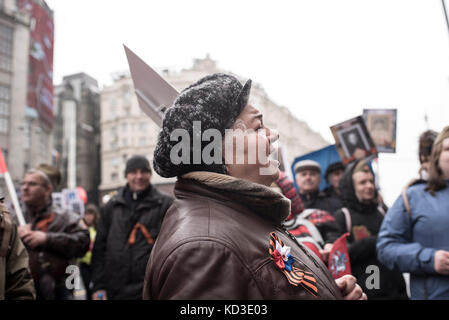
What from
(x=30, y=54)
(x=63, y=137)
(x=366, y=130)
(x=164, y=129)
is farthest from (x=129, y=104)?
(x=164, y=129)

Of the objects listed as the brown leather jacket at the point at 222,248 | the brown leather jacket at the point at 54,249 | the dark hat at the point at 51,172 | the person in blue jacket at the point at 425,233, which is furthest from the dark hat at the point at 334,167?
the brown leather jacket at the point at 222,248

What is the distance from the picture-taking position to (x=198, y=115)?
52.3 inches

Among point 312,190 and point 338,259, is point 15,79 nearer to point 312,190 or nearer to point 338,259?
point 312,190

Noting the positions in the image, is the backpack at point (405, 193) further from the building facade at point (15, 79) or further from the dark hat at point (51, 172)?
the building facade at point (15, 79)

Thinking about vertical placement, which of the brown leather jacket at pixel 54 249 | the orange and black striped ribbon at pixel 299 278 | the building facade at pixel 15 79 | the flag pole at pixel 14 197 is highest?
the building facade at pixel 15 79

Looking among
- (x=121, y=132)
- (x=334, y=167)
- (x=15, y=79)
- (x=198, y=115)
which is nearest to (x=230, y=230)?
(x=198, y=115)

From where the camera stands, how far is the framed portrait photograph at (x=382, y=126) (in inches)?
174

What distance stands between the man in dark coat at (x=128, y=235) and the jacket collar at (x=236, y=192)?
2.18 m

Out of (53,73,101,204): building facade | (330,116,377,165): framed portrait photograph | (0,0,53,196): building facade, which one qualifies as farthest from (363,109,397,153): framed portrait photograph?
(53,73,101,204): building facade

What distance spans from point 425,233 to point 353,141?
6.74 feet

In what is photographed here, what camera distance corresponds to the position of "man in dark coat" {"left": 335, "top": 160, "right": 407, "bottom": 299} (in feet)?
10.2

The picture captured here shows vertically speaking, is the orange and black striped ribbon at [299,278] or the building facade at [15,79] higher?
the building facade at [15,79]

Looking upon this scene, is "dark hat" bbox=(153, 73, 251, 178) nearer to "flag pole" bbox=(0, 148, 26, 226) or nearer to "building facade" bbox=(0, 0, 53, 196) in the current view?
"flag pole" bbox=(0, 148, 26, 226)

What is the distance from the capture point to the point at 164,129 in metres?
1.37
